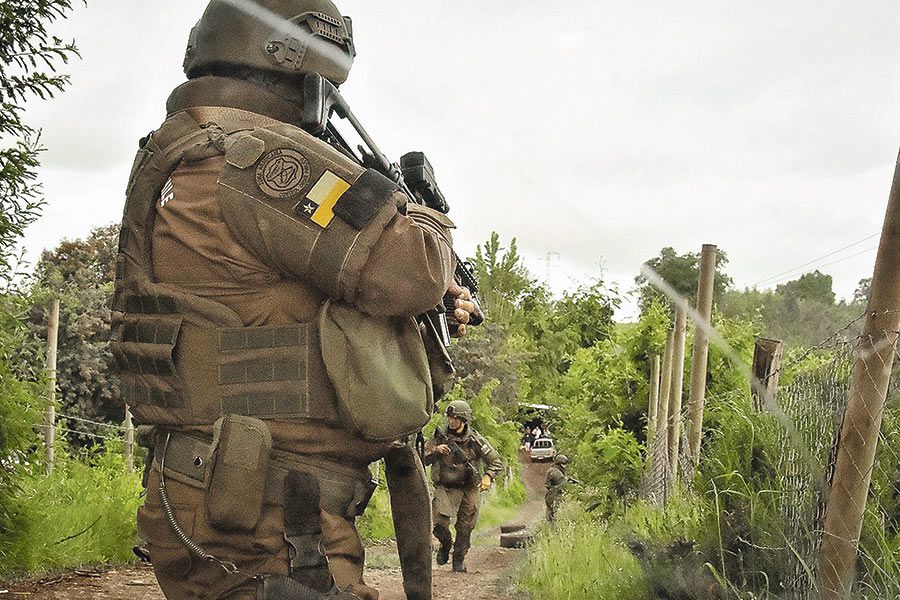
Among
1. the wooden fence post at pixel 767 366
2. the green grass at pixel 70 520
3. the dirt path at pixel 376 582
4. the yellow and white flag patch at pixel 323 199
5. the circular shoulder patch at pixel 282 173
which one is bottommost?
the dirt path at pixel 376 582

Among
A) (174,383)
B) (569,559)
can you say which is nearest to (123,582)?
(569,559)

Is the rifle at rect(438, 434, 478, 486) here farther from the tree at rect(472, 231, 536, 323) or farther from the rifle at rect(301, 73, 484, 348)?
the rifle at rect(301, 73, 484, 348)

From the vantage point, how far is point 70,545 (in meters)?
7.53

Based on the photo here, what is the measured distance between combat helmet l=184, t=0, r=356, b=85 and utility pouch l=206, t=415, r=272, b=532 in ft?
2.96

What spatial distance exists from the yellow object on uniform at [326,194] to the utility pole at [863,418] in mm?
1888

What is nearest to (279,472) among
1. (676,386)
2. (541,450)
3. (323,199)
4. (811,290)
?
(323,199)

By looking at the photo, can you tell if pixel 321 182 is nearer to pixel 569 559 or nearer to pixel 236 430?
pixel 236 430

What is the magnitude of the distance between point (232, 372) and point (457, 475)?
31.0ft

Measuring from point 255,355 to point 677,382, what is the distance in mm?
7421

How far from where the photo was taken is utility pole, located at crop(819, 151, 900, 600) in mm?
3197

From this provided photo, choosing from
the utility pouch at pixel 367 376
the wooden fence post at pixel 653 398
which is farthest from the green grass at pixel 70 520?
the wooden fence post at pixel 653 398

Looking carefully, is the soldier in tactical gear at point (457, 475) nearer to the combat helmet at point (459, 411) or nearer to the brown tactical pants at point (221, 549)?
the combat helmet at point (459, 411)

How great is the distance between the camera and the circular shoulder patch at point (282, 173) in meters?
2.21

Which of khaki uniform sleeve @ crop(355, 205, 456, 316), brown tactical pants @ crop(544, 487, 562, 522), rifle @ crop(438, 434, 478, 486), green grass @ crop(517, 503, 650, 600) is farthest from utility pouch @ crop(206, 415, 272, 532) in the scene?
brown tactical pants @ crop(544, 487, 562, 522)
